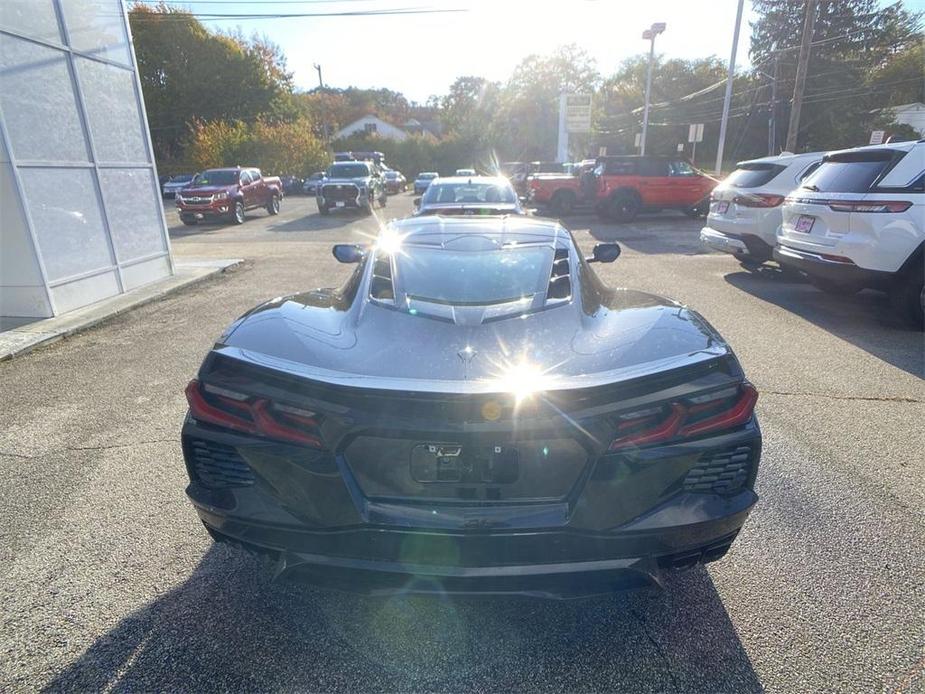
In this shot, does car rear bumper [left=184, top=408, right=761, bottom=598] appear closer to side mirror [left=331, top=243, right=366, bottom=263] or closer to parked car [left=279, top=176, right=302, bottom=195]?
side mirror [left=331, top=243, right=366, bottom=263]

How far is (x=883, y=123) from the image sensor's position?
4016 cm

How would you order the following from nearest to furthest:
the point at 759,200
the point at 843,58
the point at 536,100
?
the point at 759,200 < the point at 843,58 < the point at 536,100

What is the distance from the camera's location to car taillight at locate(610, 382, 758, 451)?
1.69 metres

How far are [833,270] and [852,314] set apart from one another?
2.98 ft

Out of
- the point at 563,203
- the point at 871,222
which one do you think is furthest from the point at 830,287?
the point at 563,203

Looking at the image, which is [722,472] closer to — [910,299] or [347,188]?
[910,299]

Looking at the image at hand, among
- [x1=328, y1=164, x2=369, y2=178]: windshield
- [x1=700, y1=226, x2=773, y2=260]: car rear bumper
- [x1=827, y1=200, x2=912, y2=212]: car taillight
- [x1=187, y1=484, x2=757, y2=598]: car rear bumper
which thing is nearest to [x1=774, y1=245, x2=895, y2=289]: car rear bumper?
[x1=827, y1=200, x2=912, y2=212]: car taillight

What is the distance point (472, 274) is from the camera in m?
2.69

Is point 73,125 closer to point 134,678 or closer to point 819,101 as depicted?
point 134,678

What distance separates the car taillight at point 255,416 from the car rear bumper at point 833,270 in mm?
6200

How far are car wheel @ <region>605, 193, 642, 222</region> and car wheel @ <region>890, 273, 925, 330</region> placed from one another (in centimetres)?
1105

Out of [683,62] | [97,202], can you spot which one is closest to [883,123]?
[683,62]

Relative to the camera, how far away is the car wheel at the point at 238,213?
1816cm

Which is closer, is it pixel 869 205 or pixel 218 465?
pixel 218 465
